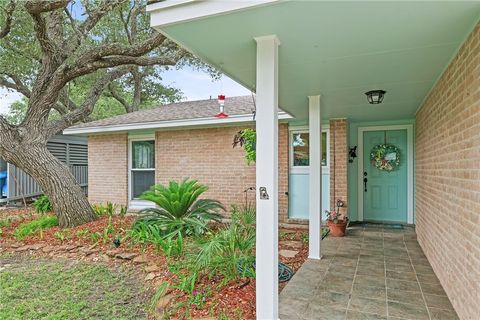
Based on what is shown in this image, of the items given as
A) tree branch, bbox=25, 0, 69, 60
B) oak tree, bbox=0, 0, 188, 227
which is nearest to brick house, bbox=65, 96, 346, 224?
oak tree, bbox=0, 0, 188, 227

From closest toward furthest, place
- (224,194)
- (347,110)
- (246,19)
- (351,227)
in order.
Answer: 1. (246,19)
2. (347,110)
3. (351,227)
4. (224,194)

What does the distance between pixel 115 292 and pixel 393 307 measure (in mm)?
2874

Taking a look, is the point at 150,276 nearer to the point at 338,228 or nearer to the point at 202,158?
the point at 338,228

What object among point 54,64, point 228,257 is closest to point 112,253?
point 228,257

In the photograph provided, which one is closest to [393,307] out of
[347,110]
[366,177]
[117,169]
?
[347,110]

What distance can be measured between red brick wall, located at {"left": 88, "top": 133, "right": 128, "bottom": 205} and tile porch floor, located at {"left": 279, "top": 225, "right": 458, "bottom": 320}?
5870mm

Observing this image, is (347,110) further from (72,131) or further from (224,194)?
(72,131)

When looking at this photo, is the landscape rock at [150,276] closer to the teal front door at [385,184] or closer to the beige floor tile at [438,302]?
the beige floor tile at [438,302]

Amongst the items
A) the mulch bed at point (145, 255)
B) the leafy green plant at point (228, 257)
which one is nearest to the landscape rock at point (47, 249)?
the mulch bed at point (145, 255)

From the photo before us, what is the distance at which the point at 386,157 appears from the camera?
6.54 meters

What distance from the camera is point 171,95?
17203mm

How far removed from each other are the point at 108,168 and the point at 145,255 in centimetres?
481

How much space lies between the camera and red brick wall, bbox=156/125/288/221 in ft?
22.5

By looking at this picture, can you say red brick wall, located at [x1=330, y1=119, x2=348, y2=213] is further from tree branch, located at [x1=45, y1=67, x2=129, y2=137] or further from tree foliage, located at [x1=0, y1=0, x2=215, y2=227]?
tree branch, located at [x1=45, y1=67, x2=129, y2=137]
